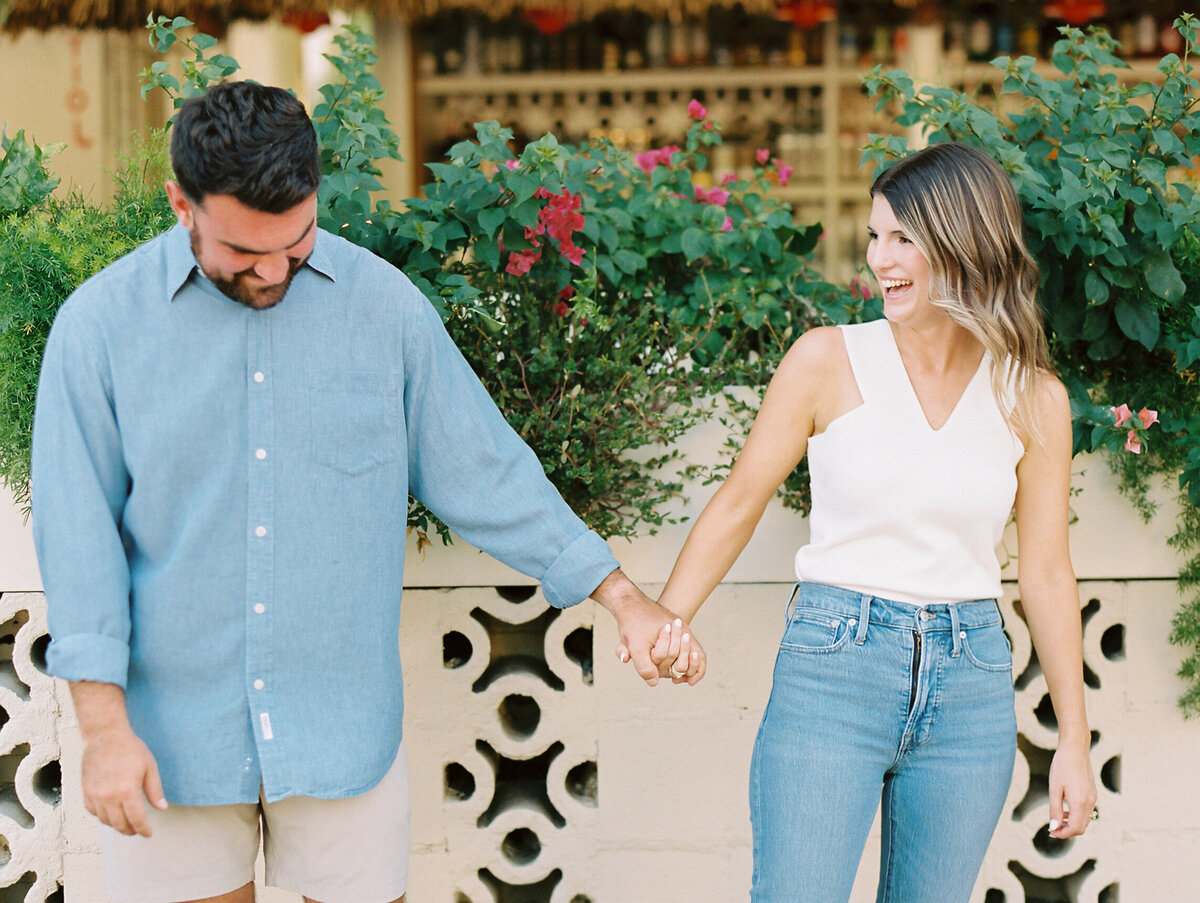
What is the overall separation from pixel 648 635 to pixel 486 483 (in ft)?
0.99

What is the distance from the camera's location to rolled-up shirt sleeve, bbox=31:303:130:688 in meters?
1.20

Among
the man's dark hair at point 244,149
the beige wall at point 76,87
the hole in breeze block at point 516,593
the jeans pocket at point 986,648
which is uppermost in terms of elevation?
the beige wall at point 76,87

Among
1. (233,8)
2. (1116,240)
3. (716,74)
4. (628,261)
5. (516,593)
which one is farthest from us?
(716,74)

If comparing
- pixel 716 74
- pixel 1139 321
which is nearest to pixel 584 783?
pixel 1139 321

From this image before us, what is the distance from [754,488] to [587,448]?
1.36ft

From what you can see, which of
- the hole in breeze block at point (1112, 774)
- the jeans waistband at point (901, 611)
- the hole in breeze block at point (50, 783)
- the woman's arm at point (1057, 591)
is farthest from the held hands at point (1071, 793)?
the hole in breeze block at point (50, 783)

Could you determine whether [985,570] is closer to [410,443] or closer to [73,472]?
[410,443]

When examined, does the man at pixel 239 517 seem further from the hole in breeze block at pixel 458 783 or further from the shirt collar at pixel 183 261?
the hole in breeze block at pixel 458 783

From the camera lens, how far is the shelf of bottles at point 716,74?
16.0ft

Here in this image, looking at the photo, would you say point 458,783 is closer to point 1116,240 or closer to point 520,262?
point 520,262

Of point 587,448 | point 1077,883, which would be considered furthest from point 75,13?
point 1077,883

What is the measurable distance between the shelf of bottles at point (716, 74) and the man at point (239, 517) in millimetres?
3782

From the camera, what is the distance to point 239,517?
126cm

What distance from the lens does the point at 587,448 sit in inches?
72.6
